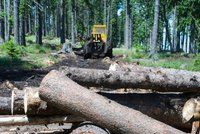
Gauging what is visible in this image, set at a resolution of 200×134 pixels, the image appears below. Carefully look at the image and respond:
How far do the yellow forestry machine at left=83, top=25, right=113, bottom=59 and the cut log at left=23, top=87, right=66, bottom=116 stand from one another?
24094 millimetres

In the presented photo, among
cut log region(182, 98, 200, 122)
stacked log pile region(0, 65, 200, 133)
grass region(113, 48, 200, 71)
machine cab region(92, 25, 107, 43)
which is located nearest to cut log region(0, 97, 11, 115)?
stacked log pile region(0, 65, 200, 133)

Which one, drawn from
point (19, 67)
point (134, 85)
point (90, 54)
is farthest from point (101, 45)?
point (134, 85)

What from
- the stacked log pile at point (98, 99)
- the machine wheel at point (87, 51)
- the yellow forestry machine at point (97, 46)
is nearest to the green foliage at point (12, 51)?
the machine wheel at point (87, 51)

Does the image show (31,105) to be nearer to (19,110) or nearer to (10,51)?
(19,110)

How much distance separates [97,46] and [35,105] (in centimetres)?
2552

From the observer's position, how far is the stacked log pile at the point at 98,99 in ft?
18.7

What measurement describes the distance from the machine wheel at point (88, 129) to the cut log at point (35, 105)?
0.35 metres

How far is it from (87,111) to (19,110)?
1374mm

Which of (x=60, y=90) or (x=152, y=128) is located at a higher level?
(x=60, y=90)

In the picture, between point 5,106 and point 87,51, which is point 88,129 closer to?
point 5,106

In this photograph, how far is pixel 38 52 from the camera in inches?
1342

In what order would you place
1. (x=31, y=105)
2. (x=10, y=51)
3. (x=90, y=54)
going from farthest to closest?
1. (x=90, y=54)
2. (x=10, y=51)
3. (x=31, y=105)

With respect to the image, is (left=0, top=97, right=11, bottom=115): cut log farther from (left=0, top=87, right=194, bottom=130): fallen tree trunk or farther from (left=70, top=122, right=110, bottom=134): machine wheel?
(left=70, top=122, right=110, bottom=134): machine wheel

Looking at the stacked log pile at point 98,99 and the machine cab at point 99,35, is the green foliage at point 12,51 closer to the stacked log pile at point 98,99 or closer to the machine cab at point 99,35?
the machine cab at point 99,35
